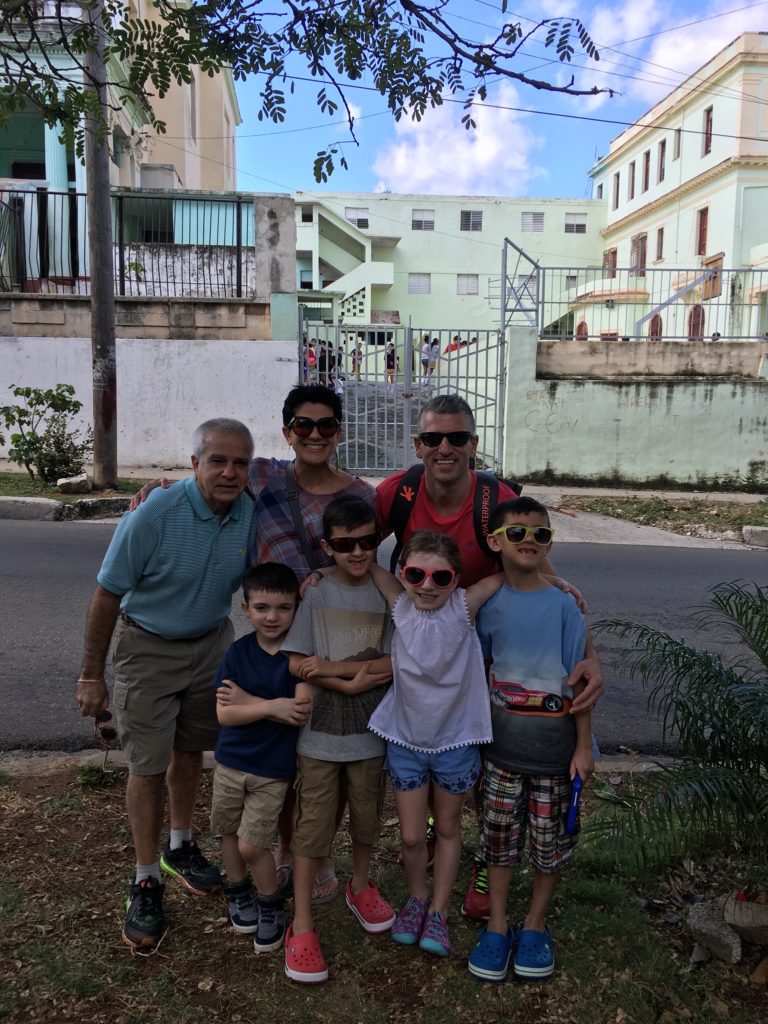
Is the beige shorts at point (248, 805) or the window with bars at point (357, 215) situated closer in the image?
the beige shorts at point (248, 805)

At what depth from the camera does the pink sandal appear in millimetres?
2373

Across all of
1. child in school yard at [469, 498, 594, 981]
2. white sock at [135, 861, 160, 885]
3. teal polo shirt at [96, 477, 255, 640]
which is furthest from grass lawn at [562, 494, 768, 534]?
white sock at [135, 861, 160, 885]

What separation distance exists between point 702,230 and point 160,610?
34.5m

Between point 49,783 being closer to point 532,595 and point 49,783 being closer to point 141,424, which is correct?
point 532,595

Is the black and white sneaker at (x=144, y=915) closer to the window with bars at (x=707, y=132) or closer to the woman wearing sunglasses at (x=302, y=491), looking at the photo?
the woman wearing sunglasses at (x=302, y=491)

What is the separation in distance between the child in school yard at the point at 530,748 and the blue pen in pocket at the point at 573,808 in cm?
2

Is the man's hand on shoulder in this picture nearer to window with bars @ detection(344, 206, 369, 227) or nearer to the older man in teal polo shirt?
the older man in teal polo shirt

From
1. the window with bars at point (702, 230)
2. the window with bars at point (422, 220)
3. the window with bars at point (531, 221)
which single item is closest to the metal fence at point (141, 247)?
the window with bars at point (702, 230)

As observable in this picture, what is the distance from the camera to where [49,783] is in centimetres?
351

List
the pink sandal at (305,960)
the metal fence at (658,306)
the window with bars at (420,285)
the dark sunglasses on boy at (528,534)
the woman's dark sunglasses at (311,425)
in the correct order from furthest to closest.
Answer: the window with bars at (420,285) < the metal fence at (658,306) < the woman's dark sunglasses at (311,425) < the dark sunglasses on boy at (528,534) < the pink sandal at (305,960)

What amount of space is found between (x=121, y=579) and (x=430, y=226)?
42.5 metres

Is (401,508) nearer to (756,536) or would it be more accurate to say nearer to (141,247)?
(756,536)

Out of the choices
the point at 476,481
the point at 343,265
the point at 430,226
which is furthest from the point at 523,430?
the point at 430,226

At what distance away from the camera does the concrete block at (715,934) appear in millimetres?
2451
